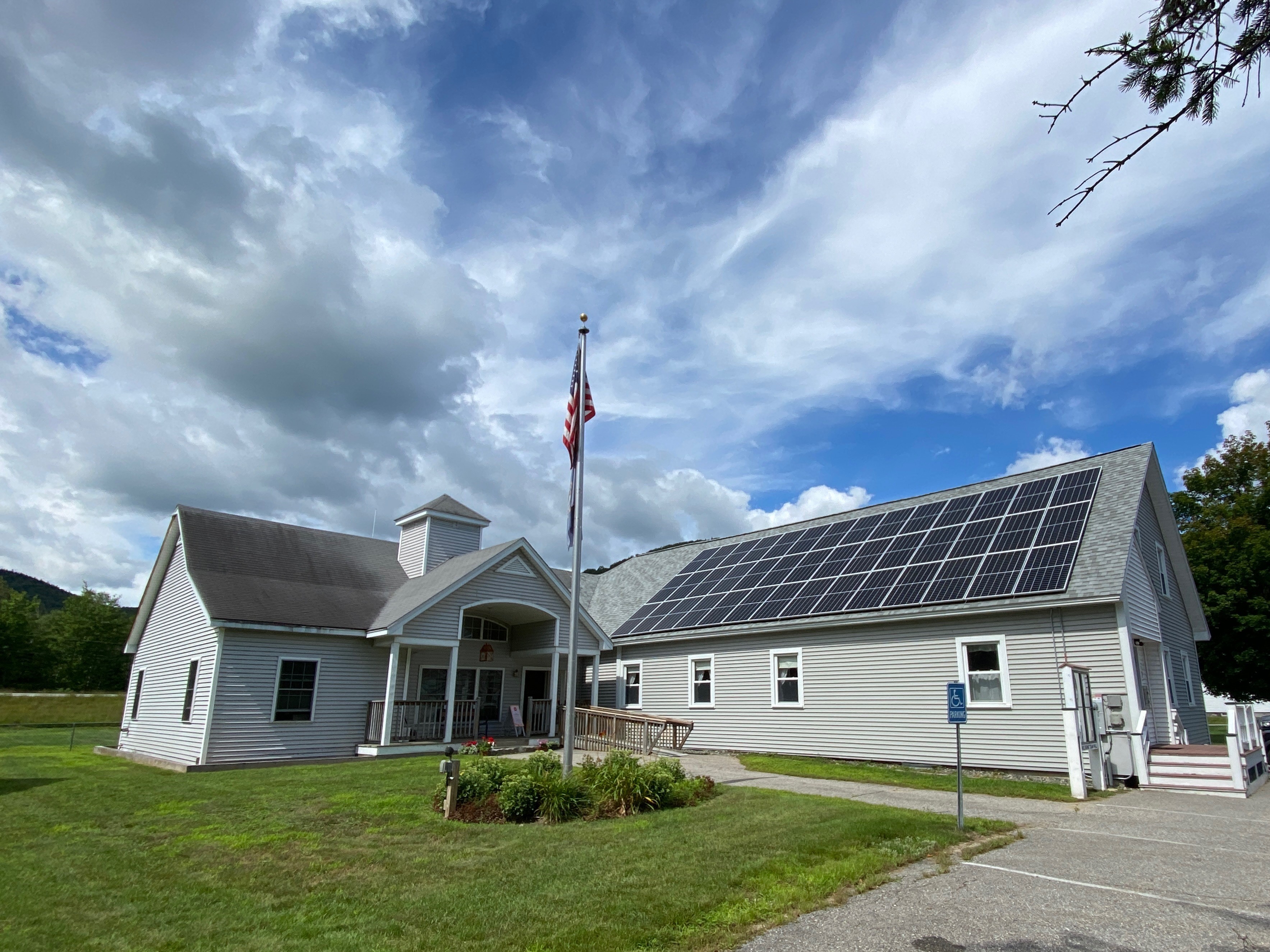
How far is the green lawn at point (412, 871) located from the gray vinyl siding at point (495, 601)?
7.82 metres

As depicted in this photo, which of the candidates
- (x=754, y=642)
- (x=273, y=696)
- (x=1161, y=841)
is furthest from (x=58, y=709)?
(x=1161, y=841)

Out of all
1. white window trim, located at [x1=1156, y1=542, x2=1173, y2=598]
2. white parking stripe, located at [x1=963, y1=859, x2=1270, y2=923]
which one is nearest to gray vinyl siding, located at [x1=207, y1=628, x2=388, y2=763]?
white parking stripe, located at [x1=963, y1=859, x2=1270, y2=923]

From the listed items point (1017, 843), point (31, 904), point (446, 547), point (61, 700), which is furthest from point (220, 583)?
point (61, 700)

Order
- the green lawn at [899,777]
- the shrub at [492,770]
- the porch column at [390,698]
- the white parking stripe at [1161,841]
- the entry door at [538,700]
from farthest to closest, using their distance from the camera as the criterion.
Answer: the entry door at [538,700] → the porch column at [390,698] → the green lawn at [899,777] → the shrub at [492,770] → the white parking stripe at [1161,841]

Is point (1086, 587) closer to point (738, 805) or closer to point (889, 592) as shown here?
point (889, 592)

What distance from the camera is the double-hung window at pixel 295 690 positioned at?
726 inches

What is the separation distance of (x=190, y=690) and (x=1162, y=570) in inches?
952

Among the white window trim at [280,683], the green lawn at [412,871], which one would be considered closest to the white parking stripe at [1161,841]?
the green lawn at [412,871]

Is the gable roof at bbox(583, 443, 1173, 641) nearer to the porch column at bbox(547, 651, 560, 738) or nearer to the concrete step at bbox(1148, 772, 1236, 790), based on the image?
the porch column at bbox(547, 651, 560, 738)

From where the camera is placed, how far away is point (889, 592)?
17766 millimetres

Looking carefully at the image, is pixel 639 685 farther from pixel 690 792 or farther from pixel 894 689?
pixel 690 792

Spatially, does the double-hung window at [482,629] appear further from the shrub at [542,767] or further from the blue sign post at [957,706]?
the blue sign post at [957,706]

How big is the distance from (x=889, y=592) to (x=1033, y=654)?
3.41 m

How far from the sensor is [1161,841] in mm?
8852
